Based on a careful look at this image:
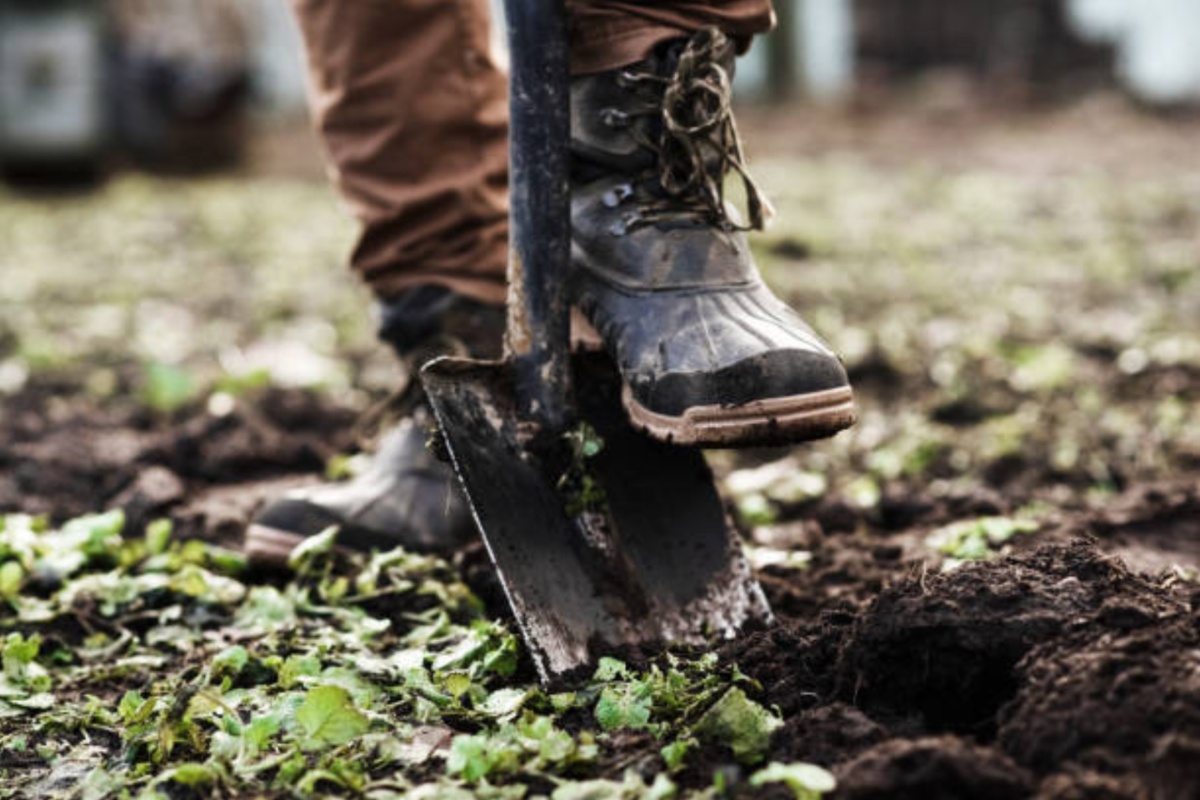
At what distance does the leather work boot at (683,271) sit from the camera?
1923 mm

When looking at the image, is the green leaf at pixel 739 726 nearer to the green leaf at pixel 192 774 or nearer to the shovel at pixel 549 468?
the shovel at pixel 549 468

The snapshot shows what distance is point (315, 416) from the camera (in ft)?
12.0

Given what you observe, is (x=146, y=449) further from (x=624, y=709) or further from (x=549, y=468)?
(x=624, y=709)

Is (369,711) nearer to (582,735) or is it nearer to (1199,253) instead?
(582,735)

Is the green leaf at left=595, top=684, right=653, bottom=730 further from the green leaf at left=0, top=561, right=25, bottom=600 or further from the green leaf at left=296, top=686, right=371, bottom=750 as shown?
the green leaf at left=0, top=561, right=25, bottom=600

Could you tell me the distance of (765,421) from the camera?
191 centimetres

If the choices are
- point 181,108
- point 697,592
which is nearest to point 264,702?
point 697,592

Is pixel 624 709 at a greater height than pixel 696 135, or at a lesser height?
lesser

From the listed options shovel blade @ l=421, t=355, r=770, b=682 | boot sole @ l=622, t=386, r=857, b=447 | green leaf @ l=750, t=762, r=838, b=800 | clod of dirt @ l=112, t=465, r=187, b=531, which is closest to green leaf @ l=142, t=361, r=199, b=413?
clod of dirt @ l=112, t=465, r=187, b=531

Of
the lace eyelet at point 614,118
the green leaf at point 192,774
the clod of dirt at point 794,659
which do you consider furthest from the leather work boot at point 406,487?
the green leaf at point 192,774

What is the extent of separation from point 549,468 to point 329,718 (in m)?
0.50

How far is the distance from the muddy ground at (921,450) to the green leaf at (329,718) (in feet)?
1.12

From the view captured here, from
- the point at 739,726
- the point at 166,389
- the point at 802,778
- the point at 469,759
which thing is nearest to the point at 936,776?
the point at 802,778

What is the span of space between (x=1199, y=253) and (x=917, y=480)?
10.1 ft
